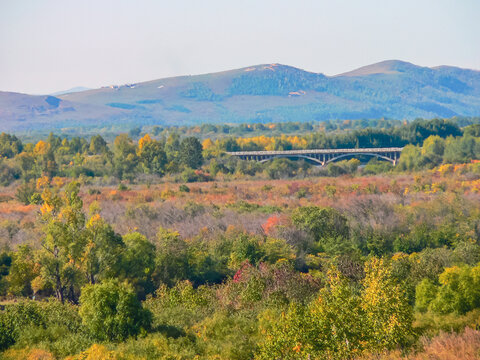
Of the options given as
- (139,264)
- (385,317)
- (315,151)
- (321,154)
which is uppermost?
(385,317)

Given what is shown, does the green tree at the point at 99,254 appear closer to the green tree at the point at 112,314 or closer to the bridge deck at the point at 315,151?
the green tree at the point at 112,314

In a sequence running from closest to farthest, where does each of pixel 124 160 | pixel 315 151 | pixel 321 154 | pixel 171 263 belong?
pixel 171 263 → pixel 124 160 → pixel 315 151 → pixel 321 154

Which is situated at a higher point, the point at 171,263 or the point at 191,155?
the point at 171,263

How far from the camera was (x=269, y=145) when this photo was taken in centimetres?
14562

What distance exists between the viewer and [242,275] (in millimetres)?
37188

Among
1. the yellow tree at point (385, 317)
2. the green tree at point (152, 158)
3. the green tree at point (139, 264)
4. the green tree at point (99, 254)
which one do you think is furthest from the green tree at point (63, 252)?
the green tree at point (152, 158)

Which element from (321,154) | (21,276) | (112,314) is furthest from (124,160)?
(112,314)

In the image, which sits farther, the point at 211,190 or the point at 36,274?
the point at 211,190

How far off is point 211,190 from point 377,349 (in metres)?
57.2

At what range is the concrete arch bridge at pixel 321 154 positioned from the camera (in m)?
128

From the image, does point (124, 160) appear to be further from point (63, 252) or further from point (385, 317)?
point (385, 317)

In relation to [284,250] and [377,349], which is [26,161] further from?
[377,349]

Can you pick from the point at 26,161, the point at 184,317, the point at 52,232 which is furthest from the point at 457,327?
the point at 26,161

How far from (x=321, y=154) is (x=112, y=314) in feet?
345
